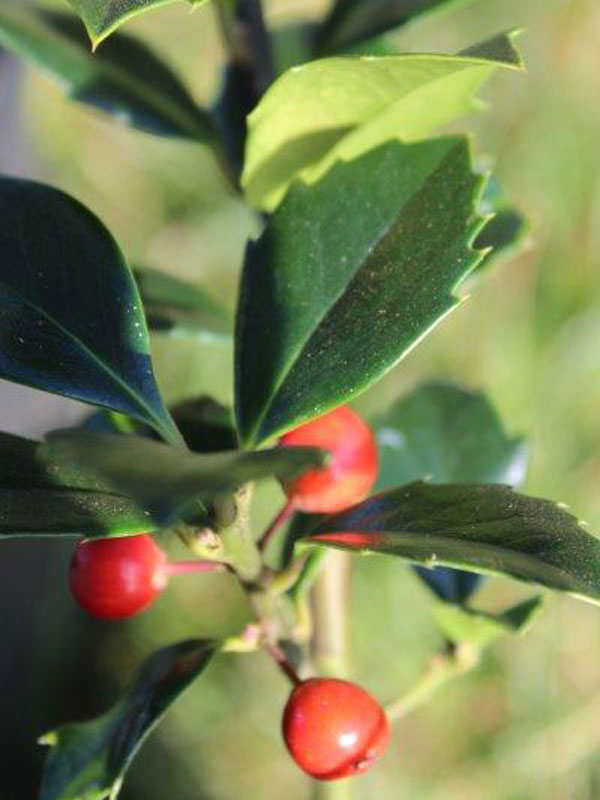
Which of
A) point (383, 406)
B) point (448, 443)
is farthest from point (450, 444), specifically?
point (383, 406)

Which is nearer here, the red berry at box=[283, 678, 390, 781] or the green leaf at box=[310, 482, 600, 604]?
the green leaf at box=[310, 482, 600, 604]

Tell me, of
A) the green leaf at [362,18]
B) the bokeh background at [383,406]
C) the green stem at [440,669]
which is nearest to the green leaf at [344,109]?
the green leaf at [362,18]

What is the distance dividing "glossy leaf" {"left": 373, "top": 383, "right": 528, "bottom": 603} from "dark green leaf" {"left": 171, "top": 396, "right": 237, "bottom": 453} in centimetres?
19

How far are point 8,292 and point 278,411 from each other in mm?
153

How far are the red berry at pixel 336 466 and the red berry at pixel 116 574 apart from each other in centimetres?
9

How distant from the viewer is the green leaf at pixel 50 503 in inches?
18.9

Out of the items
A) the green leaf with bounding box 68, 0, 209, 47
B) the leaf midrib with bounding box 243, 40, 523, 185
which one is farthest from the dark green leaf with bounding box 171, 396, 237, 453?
the green leaf with bounding box 68, 0, 209, 47

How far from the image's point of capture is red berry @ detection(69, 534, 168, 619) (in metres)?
0.60

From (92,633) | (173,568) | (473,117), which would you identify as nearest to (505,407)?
(473,117)

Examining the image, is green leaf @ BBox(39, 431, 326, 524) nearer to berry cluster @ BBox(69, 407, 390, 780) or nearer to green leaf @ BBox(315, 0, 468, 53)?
berry cluster @ BBox(69, 407, 390, 780)

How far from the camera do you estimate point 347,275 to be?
1.93 feet

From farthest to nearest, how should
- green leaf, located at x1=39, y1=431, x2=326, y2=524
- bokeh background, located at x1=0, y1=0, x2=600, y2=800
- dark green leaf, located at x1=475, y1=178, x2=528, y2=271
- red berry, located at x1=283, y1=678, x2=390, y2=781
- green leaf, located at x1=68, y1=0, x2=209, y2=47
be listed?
bokeh background, located at x1=0, y1=0, x2=600, y2=800 < dark green leaf, located at x1=475, y1=178, x2=528, y2=271 < red berry, located at x1=283, y1=678, x2=390, y2=781 < green leaf, located at x1=68, y1=0, x2=209, y2=47 < green leaf, located at x1=39, y1=431, x2=326, y2=524

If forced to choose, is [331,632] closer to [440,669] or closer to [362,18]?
[440,669]

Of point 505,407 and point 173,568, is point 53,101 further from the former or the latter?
point 173,568
